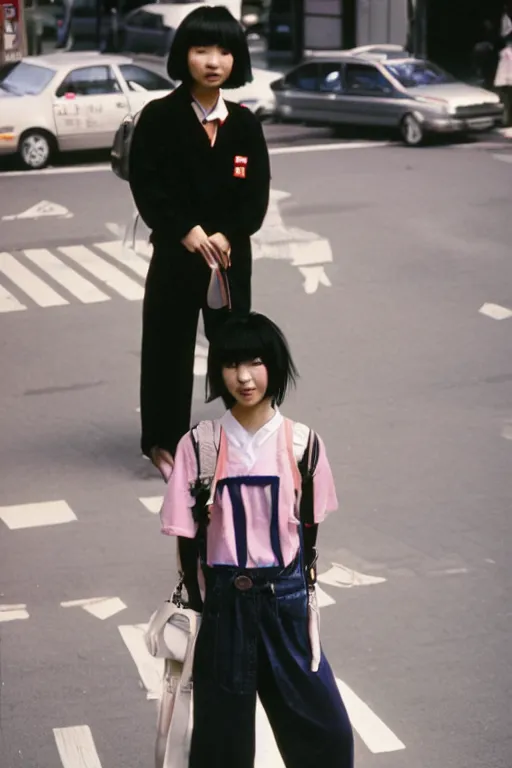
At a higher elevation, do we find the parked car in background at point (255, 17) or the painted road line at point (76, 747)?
the painted road line at point (76, 747)

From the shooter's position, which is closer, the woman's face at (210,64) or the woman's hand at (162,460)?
the woman's face at (210,64)

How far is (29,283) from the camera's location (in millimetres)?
14789

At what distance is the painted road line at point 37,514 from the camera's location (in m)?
8.33

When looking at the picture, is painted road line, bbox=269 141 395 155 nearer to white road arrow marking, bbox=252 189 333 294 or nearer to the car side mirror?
the car side mirror

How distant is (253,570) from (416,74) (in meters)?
21.6

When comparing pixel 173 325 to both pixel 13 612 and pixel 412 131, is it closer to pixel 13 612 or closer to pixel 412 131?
pixel 13 612

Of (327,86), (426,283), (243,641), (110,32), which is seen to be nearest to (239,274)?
(243,641)

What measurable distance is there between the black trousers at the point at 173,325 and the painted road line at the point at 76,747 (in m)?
2.00

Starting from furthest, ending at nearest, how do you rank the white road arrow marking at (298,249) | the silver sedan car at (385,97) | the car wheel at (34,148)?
the silver sedan car at (385,97) < the car wheel at (34,148) < the white road arrow marking at (298,249)

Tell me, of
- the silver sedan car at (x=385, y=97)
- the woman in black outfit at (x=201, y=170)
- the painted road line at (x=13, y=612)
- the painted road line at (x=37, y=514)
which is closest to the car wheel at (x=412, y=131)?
the silver sedan car at (x=385, y=97)

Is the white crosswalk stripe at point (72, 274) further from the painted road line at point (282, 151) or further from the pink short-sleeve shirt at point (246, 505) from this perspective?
the pink short-sleeve shirt at point (246, 505)

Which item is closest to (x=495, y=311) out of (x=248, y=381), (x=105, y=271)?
(x=105, y=271)

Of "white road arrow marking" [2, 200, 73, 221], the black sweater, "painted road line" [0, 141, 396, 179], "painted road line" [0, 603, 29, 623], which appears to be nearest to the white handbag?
"painted road line" [0, 603, 29, 623]

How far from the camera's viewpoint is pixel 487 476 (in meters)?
8.94
